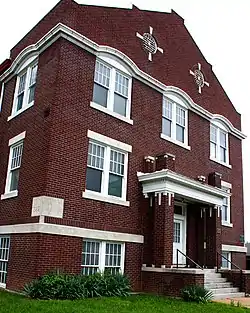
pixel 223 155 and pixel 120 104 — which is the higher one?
pixel 120 104

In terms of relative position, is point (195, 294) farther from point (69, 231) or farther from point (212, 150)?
point (212, 150)

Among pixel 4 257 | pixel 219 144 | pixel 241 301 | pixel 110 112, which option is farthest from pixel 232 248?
pixel 4 257

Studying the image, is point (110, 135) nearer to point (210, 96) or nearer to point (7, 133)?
point (7, 133)

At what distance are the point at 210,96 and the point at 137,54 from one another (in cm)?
628

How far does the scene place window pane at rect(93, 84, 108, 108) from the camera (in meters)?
15.0

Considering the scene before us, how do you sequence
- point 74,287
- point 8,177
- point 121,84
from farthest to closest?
point 121,84
point 8,177
point 74,287

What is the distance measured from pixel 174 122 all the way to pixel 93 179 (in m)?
6.04

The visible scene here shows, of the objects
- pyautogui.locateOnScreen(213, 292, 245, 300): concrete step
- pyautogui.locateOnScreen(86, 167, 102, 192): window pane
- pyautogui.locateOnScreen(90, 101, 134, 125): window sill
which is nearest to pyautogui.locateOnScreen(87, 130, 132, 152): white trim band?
pyautogui.locateOnScreen(90, 101, 134, 125): window sill

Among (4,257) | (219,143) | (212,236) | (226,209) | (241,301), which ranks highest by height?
(219,143)

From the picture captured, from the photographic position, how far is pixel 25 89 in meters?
15.9

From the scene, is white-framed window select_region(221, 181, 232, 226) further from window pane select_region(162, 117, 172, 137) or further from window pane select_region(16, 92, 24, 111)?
window pane select_region(16, 92, 24, 111)

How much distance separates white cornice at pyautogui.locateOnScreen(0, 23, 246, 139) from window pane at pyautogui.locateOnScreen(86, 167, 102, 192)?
458 centimetres

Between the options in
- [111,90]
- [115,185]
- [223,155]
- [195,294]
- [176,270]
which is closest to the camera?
[195,294]

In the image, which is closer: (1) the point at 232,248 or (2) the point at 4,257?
(2) the point at 4,257
